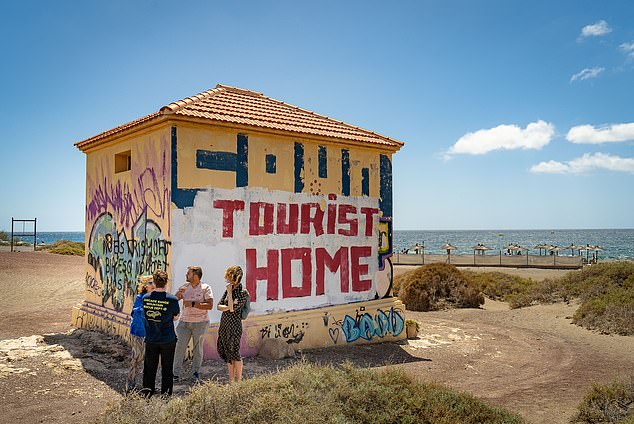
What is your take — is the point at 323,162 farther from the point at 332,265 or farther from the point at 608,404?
the point at 608,404

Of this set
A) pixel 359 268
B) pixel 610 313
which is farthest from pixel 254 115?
pixel 610 313

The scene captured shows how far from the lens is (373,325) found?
12.5 metres

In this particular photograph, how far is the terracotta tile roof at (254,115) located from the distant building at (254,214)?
47 millimetres

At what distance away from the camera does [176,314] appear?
269 inches

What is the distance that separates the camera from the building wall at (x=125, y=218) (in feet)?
32.6

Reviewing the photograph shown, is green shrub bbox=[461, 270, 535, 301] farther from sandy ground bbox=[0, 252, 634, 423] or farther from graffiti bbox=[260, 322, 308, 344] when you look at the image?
graffiti bbox=[260, 322, 308, 344]

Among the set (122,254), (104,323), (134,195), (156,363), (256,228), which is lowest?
(104,323)

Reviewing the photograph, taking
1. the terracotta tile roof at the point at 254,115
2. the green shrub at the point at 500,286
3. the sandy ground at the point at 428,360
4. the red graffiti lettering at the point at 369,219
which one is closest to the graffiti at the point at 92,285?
the sandy ground at the point at 428,360

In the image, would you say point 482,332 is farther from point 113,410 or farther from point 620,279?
point 113,410

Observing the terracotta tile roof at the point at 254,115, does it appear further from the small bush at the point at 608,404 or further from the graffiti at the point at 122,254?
the small bush at the point at 608,404

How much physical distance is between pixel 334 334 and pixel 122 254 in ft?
16.5

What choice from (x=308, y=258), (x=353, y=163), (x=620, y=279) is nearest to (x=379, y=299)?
(x=308, y=258)

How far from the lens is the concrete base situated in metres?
10.4

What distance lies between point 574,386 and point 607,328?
6.23 metres
